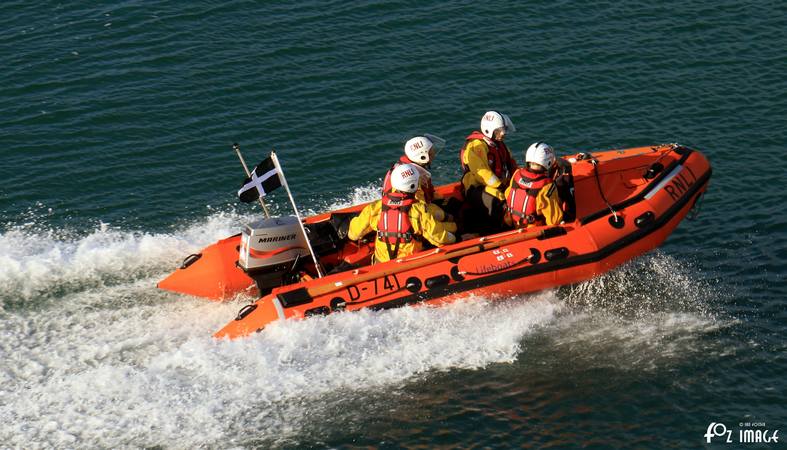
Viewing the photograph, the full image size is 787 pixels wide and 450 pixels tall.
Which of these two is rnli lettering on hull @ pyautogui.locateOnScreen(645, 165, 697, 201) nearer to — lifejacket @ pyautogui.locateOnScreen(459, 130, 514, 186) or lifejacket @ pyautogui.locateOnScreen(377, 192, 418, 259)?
lifejacket @ pyautogui.locateOnScreen(459, 130, 514, 186)

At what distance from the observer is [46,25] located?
18.8m

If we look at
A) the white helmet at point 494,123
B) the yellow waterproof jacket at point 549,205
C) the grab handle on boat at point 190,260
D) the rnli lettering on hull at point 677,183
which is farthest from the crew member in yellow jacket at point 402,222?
the rnli lettering on hull at point 677,183

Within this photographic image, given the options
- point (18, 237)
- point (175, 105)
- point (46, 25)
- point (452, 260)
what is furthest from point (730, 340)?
point (46, 25)

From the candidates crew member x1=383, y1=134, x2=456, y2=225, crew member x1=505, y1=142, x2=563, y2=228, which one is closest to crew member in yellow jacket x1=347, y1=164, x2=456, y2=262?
crew member x1=383, y1=134, x2=456, y2=225

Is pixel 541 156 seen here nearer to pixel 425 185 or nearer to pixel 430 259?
pixel 425 185

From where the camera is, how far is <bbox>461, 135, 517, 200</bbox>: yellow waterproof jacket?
11.5 meters

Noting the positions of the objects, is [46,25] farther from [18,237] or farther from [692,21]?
[692,21]

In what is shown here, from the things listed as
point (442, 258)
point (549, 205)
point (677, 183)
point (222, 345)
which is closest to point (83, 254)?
point (222, 345)

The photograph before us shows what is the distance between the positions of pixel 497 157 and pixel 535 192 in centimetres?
82

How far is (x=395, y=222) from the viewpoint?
10734mm

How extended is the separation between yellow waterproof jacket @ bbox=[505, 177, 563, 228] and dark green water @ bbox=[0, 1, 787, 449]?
81cm
